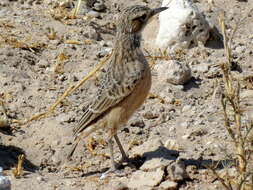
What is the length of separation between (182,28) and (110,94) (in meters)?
2.97

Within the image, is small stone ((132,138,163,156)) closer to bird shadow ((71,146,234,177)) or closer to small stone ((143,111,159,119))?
bird shadow ((71,146,234,177))

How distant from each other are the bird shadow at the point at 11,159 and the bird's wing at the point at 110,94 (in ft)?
2.33

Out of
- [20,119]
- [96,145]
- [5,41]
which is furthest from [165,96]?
[5,41]

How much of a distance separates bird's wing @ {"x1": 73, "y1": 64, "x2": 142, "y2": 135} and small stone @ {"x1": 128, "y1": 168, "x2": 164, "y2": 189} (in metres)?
0.92

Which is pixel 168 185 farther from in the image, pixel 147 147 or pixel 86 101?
pixel 86 101

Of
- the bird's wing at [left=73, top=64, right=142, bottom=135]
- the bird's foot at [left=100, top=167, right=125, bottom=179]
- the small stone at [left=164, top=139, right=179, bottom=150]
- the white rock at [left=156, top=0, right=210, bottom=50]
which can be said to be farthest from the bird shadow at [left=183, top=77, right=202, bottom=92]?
the bird's foot at [left=100, top=167, right=125, bottom=179]

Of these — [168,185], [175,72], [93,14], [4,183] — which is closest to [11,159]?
[4,183]

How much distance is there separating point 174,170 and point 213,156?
0.87m

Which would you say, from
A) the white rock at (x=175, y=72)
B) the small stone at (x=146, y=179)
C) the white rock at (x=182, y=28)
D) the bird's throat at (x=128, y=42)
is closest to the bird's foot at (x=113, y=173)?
the small stone at (x=146, y=179)

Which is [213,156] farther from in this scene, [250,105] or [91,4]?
[91,4]

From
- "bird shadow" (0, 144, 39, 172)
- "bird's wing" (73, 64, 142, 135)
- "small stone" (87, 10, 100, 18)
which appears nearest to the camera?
"bird's wing" (73, 64, 142, 135)

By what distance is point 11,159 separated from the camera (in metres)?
7.97

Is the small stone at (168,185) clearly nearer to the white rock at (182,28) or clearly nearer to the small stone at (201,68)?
the small stone at (201,68)

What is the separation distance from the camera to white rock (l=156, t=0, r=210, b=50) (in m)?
10.2
